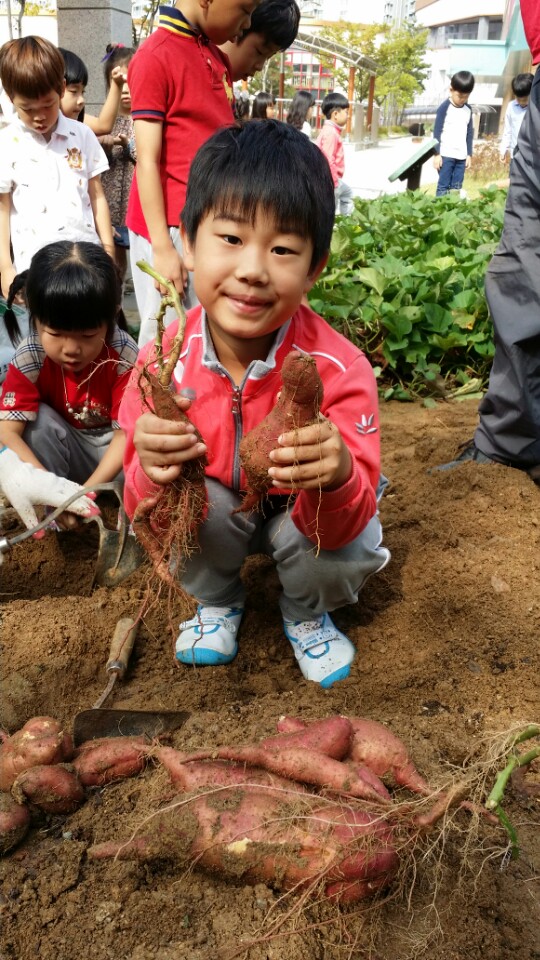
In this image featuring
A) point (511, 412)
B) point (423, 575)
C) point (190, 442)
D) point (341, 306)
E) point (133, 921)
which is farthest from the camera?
point (341, 306)

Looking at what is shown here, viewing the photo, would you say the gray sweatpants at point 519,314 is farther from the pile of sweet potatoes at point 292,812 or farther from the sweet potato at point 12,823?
the sweet potato at point 12,823

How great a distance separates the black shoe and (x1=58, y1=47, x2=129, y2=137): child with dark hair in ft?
10.1

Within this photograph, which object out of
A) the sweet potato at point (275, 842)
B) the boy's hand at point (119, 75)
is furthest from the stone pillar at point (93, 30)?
the sweet potato at point (275, 842)

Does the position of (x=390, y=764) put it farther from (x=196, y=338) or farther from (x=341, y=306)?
(x=341, y=306)

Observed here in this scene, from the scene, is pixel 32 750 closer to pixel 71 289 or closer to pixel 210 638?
pixel 210 638

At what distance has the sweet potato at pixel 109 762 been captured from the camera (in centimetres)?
151

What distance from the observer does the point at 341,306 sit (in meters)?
4.34

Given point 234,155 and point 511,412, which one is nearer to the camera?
point 234,155

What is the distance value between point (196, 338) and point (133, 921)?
4.42ft

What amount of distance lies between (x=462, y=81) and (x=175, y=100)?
8489 millimetres

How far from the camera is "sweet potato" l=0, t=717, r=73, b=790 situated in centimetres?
148

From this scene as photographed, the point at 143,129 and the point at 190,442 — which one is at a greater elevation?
the point at 143,129

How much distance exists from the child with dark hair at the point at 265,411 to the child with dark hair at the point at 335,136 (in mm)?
7232

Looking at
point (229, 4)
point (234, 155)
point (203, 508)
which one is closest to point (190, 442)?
point (203, 508)
